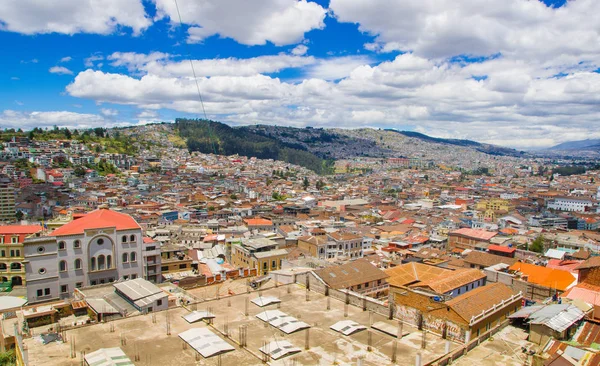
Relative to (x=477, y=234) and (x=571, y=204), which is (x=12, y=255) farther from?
(x=571, y=204)

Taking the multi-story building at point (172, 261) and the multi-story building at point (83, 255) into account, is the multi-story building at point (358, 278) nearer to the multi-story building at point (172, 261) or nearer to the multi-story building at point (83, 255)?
the multi-story building at point (83, 255)

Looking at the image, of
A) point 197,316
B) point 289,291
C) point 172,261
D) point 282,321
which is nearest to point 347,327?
point 282,321

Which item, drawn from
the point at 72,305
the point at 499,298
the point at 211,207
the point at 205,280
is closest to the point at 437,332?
the point at 499,298

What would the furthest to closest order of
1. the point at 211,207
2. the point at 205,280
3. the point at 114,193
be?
the point at 114,193, the point at 211,207, the point at 205,280

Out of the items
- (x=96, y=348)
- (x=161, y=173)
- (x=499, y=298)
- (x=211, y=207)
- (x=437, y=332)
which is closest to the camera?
(x=96, y=348)

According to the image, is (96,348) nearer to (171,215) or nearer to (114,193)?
(171,215)

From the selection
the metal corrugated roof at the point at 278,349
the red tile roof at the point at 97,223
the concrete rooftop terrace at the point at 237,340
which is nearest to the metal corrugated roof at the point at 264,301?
the concrete rooftop terrace at the point at 237,340
